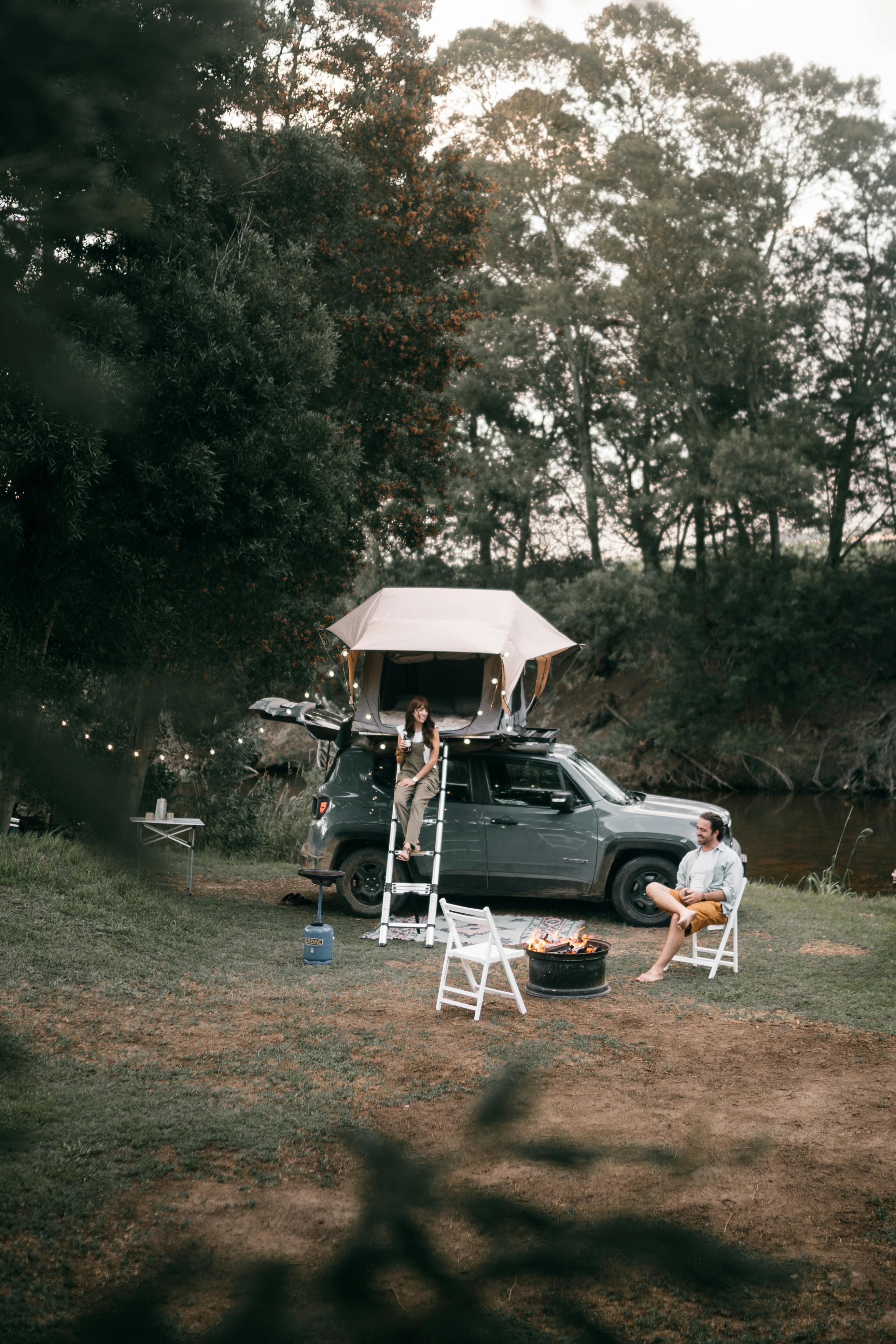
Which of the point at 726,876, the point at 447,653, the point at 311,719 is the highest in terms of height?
the point at 447,653

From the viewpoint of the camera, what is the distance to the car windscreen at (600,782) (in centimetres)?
1145

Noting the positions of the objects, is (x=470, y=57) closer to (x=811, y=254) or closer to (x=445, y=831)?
(x=445, y=831)

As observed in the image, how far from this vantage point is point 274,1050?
269 inches

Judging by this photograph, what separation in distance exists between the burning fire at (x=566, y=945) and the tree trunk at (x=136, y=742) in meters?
7.87

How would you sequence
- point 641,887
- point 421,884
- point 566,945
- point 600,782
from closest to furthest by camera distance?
point 566,945 → point 421,884 → point 641,887 → point 600,782

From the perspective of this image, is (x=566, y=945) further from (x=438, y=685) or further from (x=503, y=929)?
(x=438, y=685)

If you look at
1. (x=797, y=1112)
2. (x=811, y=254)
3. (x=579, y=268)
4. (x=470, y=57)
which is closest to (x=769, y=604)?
(x=811, y=254)

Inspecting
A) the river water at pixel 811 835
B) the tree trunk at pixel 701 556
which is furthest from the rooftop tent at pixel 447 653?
the tree trunk at pixel 701 556

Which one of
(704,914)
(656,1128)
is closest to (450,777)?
(704,914)

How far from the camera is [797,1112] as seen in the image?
602cm

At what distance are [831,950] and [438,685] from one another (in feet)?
17.3

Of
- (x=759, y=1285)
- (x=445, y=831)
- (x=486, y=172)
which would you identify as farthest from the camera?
(x=486, y=172)

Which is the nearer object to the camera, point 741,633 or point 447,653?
point 447,653

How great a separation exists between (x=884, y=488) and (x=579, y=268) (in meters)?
10.2
